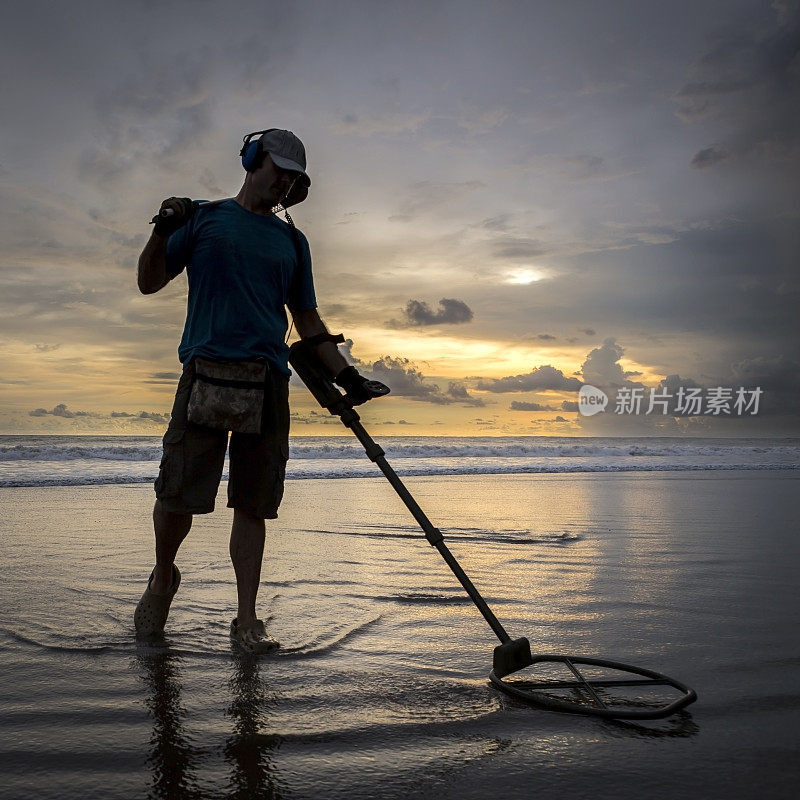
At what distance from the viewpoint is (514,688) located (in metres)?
2.44

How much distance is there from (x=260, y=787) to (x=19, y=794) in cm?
56

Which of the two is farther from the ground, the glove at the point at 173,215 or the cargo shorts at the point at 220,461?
the glove at the point at 173,215

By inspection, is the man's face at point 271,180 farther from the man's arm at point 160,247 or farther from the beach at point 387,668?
the beach at point 387,668

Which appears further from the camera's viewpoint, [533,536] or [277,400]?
[533,536]

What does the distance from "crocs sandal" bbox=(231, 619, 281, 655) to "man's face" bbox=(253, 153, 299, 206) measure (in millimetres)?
1835

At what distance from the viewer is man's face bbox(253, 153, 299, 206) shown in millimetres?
3246

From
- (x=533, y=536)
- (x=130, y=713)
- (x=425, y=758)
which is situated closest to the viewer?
(x=425, y=758)

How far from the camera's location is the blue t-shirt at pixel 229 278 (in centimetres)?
321

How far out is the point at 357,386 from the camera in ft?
10.4

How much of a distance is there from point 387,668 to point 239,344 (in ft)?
4.80

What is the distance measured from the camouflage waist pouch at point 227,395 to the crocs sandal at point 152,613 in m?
0.79

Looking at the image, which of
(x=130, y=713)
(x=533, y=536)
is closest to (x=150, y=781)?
(x=130, y=713)

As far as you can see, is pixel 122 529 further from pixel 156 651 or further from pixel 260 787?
pixel 260 787

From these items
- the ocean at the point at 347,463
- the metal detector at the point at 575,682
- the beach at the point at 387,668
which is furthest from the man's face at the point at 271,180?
the ocean at the point at 347,463
